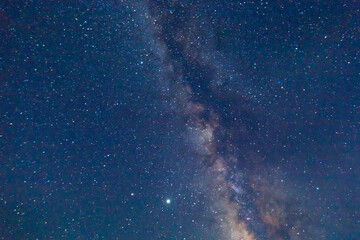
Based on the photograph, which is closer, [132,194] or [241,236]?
[132,194]

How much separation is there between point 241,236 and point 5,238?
22.5ft

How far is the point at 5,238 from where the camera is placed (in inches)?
270

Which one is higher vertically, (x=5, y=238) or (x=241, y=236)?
(x=241, y=236)

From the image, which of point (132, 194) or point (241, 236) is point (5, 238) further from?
point (241, 236)

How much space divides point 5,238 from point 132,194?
3543mm

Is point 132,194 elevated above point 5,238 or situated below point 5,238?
above

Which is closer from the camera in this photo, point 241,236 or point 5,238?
point 5,238

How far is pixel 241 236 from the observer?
8336mm

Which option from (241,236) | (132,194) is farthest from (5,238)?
(241,236)

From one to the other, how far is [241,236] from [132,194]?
13.0 feet

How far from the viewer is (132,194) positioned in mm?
7059
